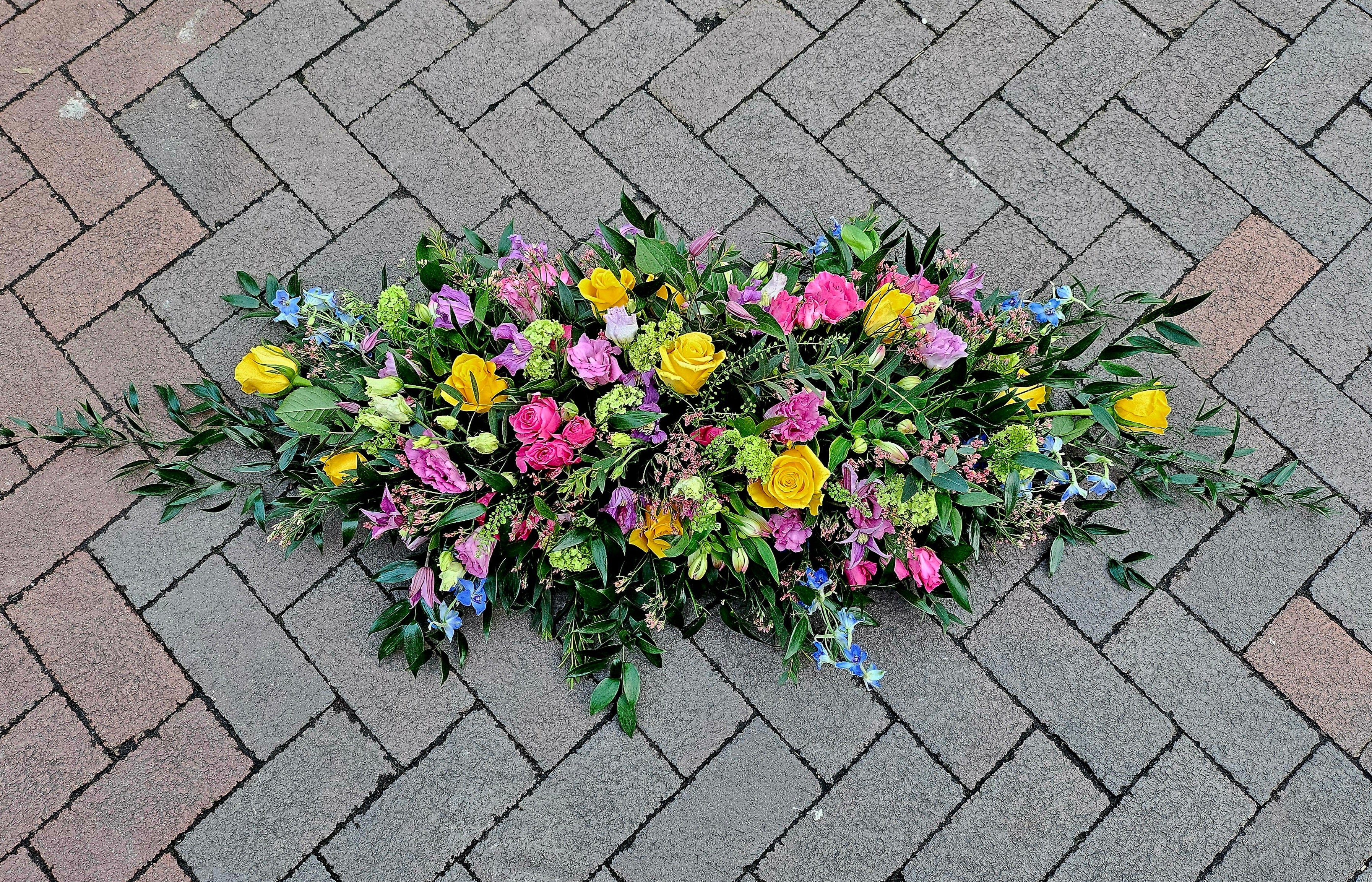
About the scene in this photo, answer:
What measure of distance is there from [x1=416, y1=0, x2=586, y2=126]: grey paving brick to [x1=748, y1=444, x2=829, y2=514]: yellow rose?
1.52 metres

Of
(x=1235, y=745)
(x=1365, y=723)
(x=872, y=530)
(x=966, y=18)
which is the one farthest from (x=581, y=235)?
(x=1365, y=723)

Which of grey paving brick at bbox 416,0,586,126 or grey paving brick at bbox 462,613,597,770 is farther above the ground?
grey paving brick at bbox 416,0,586,126

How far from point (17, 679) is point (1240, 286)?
3338 millimetres

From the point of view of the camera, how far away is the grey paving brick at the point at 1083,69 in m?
2.66

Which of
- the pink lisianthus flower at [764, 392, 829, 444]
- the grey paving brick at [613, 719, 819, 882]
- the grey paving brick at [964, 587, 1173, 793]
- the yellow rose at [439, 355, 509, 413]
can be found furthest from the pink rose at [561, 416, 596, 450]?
the grey paving brick at [964, 587, 1173, 793]

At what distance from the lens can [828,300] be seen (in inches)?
76.2

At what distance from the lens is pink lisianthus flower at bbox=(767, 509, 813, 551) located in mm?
1955

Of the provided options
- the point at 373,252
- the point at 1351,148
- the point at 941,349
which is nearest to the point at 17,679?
the point at 373,252

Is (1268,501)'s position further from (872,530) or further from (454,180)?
(454,180)

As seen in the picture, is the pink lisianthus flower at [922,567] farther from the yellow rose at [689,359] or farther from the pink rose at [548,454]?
the pink rose at [548,454]

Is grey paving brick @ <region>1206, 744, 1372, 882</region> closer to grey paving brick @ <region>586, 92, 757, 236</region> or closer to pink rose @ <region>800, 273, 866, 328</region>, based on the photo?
pink rose @ <region>800, 273, 866, 328</region>

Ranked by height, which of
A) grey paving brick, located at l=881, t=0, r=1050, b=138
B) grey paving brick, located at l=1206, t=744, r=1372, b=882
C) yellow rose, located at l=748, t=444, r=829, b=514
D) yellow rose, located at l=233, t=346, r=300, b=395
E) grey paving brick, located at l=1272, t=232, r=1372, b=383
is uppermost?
yellow rose, located at l=233, t=346, r=300, b=395

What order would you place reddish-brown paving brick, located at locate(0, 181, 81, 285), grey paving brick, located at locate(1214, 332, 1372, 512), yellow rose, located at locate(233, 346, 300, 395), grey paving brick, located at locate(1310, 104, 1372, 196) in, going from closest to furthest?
yellow rose, located at locate(233, 346, 300, 395) < grey paving brick, located at locate(1214, 332, 1372, 512) < reddish-brown paving brick, located at locate(0, 181, 81, 285) < grey paving brick, located at locate(1310, 104, 1372, 196)

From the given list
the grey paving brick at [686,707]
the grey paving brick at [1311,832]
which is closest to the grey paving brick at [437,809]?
the grey paving brick at [686,707]
